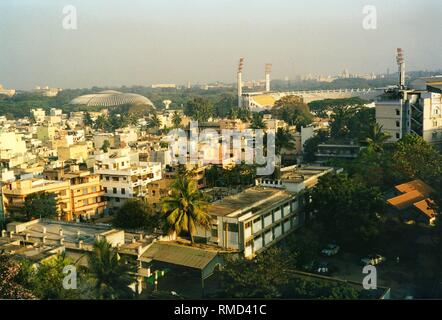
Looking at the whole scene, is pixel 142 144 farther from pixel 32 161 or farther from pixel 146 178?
pixel 146 178

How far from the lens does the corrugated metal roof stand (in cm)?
523

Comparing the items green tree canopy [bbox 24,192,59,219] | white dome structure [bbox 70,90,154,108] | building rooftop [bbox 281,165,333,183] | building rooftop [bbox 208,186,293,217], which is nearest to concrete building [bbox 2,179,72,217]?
green tree canopy [bbox 24,192,59,219]

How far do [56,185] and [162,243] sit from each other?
3895 mm

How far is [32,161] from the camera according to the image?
12781 millimetres

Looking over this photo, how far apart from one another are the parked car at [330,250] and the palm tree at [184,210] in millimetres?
1872

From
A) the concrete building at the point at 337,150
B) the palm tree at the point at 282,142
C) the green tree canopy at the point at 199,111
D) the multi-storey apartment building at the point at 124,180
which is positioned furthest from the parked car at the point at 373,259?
the green tree canopy at the point at 199,111

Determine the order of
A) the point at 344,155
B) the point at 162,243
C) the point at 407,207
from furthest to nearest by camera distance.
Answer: the point at 344,155 < the point at 407,207 < the point at 162,243

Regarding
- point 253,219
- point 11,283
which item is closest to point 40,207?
point 253,219

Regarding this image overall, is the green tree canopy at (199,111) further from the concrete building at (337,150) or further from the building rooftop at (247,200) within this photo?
the building rooftop at (247,200)

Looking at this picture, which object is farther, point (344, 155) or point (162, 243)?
point (344, 155)

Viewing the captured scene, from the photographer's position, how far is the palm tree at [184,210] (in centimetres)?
572

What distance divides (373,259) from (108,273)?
3530 millimetres

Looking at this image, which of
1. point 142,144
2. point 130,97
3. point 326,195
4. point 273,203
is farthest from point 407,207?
point 130,97
